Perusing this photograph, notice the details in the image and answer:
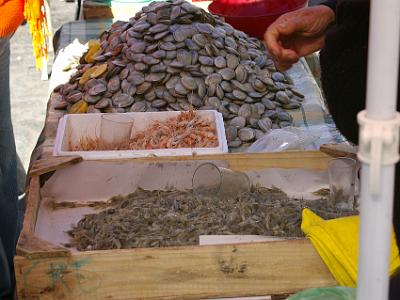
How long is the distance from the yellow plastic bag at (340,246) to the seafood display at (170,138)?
771 mm

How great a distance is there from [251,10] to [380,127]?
3016 mm

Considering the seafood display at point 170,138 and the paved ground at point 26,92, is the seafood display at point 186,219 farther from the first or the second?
the paved ground at point 26,92

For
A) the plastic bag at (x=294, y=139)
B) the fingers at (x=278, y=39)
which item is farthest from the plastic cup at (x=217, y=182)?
the fingers at (x=278, y=39)

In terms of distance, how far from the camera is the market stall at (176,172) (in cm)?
171

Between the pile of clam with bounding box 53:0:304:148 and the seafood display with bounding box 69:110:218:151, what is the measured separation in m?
0.17

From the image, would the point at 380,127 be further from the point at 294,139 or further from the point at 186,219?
the point at 294,139

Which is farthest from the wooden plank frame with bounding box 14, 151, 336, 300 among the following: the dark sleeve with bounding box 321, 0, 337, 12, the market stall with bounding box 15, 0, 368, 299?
the dark sleeve with bounding box 321, 0, 337, 12

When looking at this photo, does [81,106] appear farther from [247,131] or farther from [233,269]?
[233,269]

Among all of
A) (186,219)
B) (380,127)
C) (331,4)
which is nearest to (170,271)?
(186,219)

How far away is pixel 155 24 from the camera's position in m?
3.08

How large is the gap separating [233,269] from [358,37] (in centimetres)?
61

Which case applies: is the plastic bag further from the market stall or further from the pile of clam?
the pile of clam

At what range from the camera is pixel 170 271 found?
1.71 meters

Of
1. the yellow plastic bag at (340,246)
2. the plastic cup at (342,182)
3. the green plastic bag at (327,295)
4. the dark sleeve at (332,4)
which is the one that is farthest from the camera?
the plastic cup at (342,182)
